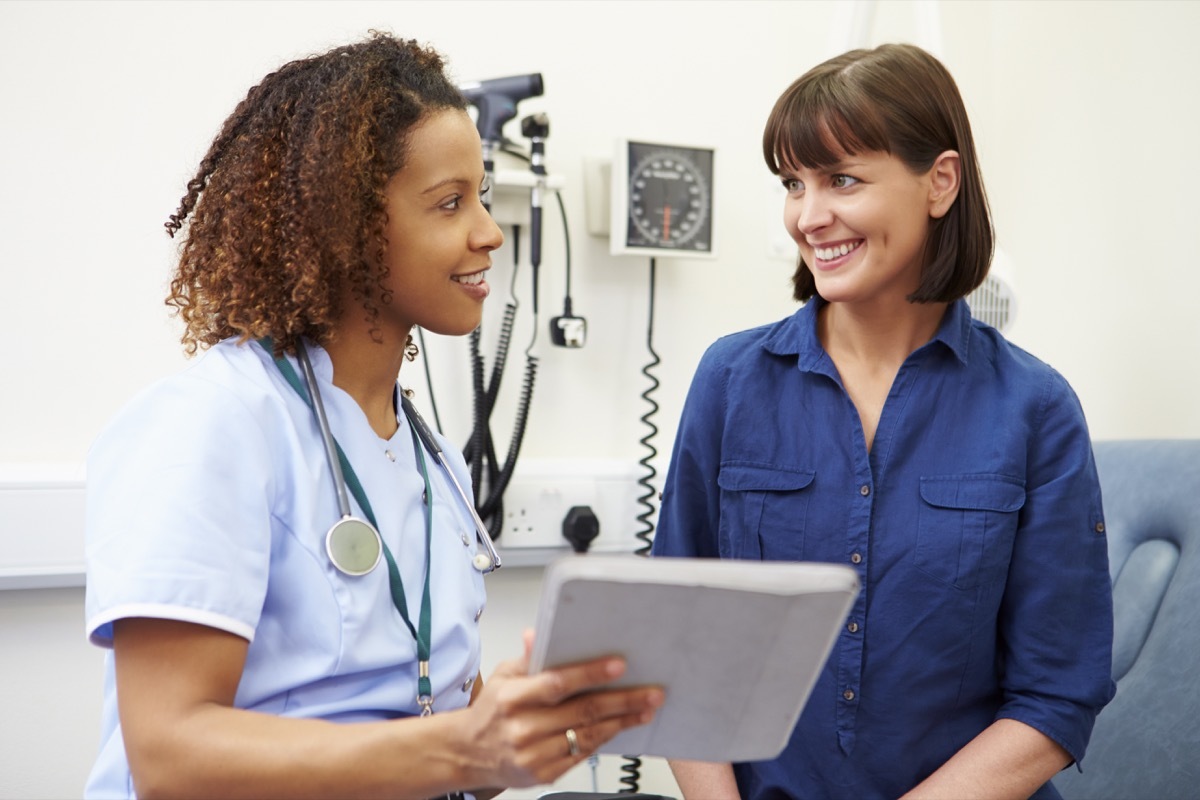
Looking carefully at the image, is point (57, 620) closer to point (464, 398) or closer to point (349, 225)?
point (464, 398)

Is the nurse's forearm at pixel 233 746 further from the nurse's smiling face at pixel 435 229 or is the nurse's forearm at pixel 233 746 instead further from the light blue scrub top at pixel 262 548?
the nurse's smiling face at pixel 435 229

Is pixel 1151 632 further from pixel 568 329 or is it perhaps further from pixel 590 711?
pixel 590 711

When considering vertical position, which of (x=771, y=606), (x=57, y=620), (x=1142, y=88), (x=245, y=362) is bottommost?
(x=57, y=620)

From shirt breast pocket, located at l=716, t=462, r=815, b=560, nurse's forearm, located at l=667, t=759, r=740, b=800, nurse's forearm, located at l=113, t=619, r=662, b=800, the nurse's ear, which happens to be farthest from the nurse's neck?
the nurse's ear

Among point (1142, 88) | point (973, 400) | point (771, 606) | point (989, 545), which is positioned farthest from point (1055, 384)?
point (1142, 88)

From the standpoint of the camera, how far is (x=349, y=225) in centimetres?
101

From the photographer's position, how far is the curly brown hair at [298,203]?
100cm

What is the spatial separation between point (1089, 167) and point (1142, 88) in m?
0.18

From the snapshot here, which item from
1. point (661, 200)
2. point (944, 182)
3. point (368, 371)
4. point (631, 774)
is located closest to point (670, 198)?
A: point (661, 200)

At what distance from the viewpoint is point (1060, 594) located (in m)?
1.22

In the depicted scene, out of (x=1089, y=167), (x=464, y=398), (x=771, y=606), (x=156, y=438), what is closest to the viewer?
(x=771, y=606)

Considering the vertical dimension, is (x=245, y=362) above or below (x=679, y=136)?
below

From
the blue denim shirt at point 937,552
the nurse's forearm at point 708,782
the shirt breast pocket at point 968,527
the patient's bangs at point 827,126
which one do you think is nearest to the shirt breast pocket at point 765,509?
the blue denim shirt at point 937,552

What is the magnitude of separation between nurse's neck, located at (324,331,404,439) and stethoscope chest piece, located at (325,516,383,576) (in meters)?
0.18
